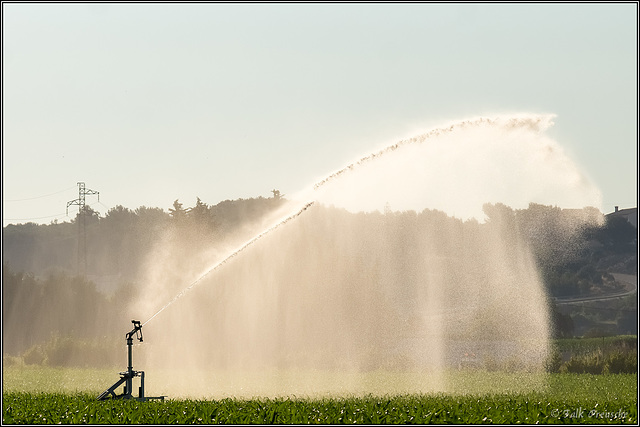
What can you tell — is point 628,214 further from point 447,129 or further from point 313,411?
point 313,411

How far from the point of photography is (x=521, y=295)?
47.0 m

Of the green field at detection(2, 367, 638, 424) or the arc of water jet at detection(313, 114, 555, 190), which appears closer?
the green field at detection(2, 367, 638, 424)

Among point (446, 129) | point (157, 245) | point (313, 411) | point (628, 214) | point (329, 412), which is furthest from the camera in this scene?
point (628, 214)

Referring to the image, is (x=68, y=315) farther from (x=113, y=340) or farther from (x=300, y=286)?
(x=300, y=286)

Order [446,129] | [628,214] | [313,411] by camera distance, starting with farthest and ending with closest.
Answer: [628,214], [446,129], [313,411]

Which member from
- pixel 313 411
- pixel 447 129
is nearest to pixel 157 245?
pixel 447 129

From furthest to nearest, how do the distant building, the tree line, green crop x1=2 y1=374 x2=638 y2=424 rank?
the distant building, the tree line, green crop x1=2 y1=374 x2=638 y2=424

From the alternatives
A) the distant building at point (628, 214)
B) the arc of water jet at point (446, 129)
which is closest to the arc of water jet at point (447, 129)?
the arc of water jet at point (446, 129)

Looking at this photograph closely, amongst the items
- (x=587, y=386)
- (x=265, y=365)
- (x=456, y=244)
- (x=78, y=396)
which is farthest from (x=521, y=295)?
(x=78, y=396)

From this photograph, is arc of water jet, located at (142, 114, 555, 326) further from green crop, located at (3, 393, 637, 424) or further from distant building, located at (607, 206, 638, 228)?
distant building, located at (607, 206, 638, 228)

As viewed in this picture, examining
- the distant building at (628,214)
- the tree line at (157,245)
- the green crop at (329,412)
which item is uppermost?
the distant building at (628,214)

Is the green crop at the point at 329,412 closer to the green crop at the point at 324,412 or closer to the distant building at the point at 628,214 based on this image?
the green crop at the point at 324,412

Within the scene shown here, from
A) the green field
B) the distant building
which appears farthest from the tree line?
the distant building

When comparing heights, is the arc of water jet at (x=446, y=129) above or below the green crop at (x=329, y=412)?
above
